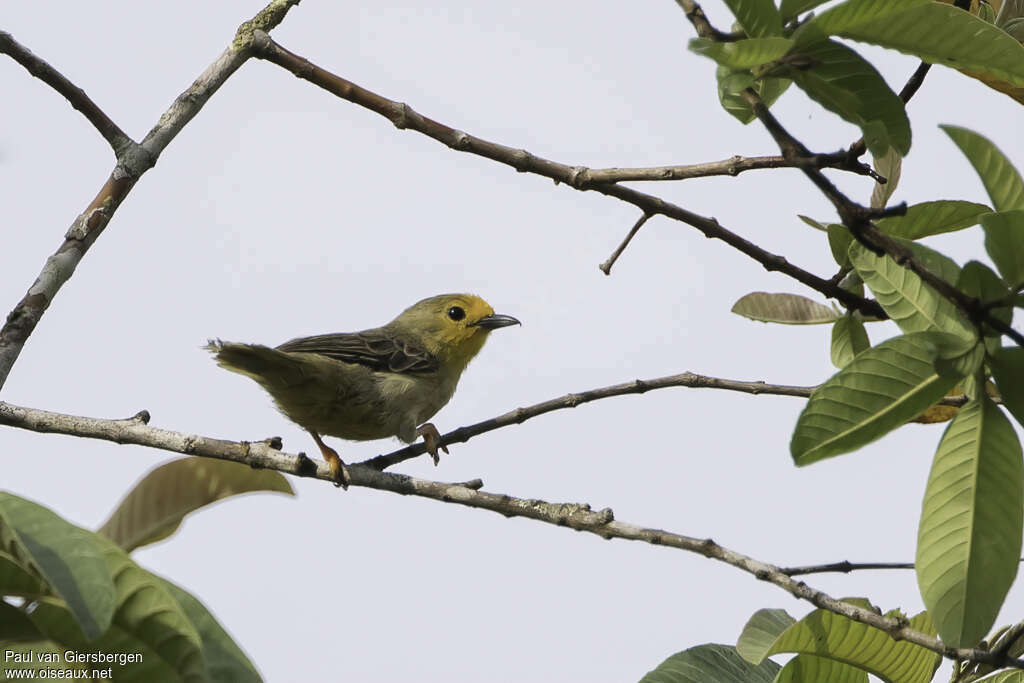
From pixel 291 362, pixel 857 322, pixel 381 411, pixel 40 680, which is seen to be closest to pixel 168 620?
pixel 40 680

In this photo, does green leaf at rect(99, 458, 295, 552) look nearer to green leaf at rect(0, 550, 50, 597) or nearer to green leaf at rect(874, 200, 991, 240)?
green leaf at rect(0, 550, 50, 597)

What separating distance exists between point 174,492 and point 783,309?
2.01 m

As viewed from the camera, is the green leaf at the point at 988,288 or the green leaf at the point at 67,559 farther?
the green leaf at the point at 988,288

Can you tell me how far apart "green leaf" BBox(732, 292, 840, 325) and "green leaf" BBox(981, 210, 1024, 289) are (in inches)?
37.0

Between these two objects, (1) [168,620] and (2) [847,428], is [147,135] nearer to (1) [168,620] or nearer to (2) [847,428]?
(1) [168,620]

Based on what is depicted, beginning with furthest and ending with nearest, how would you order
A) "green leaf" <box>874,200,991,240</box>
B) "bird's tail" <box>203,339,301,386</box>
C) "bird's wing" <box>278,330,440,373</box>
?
1. "bird's wing" <box>278,330,440,373</box>
2. "bird's tail" <box>203,339,301,386</box>
3. "green leaf" <box>874,200,991,240</box>

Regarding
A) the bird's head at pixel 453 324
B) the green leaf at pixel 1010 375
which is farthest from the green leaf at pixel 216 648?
the bird's head at pixel 453 324

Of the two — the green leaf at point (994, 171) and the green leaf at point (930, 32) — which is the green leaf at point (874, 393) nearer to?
the green leaf at point (994, 171)

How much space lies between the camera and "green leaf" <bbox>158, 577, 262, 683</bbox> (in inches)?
79.4

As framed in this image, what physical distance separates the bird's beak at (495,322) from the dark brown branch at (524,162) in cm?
359

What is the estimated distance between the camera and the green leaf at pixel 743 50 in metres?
1.83

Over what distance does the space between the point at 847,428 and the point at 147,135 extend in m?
2.53

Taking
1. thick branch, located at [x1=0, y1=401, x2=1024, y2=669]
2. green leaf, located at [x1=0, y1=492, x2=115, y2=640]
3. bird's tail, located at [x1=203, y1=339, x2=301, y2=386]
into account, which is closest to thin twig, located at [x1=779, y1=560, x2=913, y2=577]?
thick branch, located at [x1=0, y1=401, x2=1024, y2=669]

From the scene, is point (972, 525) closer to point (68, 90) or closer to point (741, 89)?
point (741, 89)
